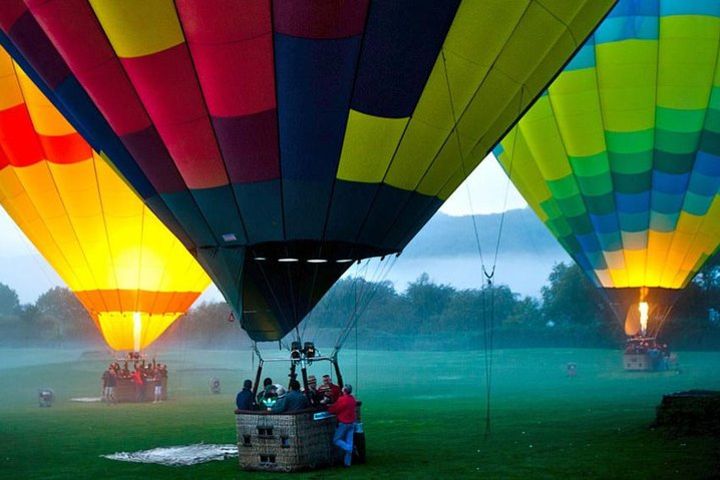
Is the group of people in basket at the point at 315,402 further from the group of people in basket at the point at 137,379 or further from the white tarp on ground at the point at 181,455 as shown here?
the group of people in basket at the point at 137,379

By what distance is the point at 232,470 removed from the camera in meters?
7.82

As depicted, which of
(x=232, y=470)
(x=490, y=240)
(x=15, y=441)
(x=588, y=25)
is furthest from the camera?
(x=490, y=240)

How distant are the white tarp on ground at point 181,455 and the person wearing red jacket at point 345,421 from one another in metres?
1.31

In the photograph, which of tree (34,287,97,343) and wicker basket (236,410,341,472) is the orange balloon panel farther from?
tree (34,287,97,343)

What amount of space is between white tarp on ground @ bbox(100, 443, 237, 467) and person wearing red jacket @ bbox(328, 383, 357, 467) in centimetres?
131

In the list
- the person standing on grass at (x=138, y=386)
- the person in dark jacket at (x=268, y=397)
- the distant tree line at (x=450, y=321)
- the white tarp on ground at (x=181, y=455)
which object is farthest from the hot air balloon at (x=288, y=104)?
the distant tree line at (x=450, y=321)

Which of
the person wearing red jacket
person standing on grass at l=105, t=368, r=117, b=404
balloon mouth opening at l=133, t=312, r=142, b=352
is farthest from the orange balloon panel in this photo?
the person wearing red jacket

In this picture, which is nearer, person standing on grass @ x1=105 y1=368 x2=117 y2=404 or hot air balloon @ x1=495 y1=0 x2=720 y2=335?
hot air balloon @ x1=495 y1=0 x2=720 y2=335

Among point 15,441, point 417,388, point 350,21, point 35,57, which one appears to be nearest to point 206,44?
point 350,21

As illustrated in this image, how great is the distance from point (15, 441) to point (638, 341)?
1283 centimetres

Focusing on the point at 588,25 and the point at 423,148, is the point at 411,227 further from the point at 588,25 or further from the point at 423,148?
the point at 588,25

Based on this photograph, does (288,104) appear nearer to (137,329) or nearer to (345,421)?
(345,421)

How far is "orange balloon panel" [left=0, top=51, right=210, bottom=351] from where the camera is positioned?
46.2 feet

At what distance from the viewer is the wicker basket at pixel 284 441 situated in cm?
763
